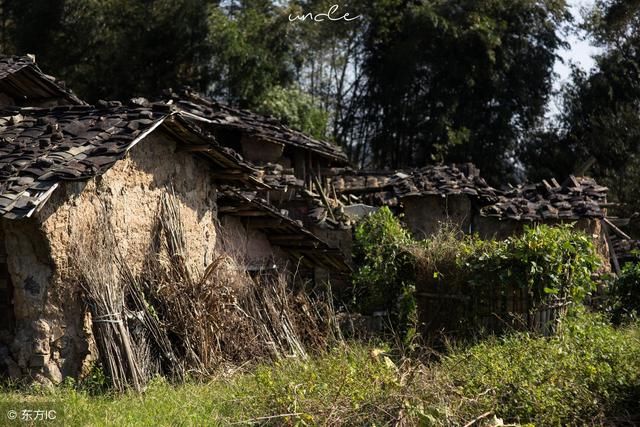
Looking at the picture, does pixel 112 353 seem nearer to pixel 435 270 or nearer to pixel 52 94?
pixel 435 270

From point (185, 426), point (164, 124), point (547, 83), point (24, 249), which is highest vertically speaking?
point (547, 83)

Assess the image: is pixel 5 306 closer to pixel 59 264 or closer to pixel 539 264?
pixel 59 264

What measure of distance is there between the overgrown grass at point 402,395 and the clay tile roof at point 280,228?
280 cm

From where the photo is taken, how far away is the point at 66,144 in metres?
8.66

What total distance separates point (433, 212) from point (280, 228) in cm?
481

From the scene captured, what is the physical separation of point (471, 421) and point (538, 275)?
10.5 ft

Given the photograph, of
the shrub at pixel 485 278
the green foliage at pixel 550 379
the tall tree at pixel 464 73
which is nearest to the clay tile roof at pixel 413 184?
the shrub at pixel 485 278

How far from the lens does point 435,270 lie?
34.7 feet

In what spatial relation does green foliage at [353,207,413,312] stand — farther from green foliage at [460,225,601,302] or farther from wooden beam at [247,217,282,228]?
wooden beam at [247,217,282,228]

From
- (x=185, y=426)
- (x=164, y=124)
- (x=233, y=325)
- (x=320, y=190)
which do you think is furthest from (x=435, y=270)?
(x=320, y=190)

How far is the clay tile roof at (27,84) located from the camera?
36.5 ft

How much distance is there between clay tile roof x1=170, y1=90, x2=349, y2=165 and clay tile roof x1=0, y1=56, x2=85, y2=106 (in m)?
2.87

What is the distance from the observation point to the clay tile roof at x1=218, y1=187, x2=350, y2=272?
10820 millimetres

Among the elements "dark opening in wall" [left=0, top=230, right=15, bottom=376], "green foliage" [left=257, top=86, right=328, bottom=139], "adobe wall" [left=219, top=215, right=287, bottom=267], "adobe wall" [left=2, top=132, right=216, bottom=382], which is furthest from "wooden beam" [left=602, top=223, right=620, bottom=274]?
"dark opening in wall" [left=0, top=230, right=15, bottom=376]
